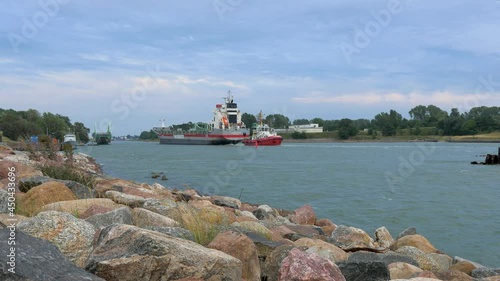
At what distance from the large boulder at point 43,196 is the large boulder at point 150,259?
257 cm

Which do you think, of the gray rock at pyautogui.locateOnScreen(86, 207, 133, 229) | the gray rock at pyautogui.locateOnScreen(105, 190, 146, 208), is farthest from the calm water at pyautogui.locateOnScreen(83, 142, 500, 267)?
the gray rock at pyautogui.locateOnScreen(86, 207, 133, 229)

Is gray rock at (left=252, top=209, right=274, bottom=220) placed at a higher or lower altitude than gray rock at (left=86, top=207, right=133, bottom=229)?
lower

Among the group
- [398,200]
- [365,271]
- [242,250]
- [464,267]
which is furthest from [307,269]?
[398,200]

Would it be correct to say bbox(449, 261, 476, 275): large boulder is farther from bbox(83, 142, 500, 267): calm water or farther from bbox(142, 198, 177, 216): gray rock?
bbox(142, 198, 177, 216): gray rock

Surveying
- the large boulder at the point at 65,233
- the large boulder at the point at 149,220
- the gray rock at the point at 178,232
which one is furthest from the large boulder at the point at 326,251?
the large boulder at the point at 65,233

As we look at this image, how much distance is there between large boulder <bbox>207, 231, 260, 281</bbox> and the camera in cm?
432

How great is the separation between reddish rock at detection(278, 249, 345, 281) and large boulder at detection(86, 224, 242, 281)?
40 cm

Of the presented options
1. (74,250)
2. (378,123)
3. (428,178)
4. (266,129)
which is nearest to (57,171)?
(74,250)

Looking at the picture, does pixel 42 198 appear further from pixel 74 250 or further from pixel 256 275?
pixel 256 275

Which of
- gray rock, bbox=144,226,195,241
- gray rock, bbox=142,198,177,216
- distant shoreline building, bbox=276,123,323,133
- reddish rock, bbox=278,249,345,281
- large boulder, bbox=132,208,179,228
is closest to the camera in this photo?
reddish rock, bbox=278,249,345,281

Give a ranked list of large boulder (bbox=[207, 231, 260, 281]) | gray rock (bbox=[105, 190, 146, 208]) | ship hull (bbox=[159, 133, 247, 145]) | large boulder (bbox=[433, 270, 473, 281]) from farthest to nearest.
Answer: ship hull (bbox=[159, 133, 247, 145]) → gray rock (bbox=[105, 190, 146, 208]) → large boulder (bbox=[433, 270, 473, 281]) → large boulder (bbox=[207, 231, 260, 281])

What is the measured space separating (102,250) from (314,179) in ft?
82.6

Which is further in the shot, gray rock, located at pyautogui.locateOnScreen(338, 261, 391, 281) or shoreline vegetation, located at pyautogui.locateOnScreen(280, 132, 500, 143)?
shoreline vegetation, located at pyautogui.locateOnScreen(280, 132, 500, 143)

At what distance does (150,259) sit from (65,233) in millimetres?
1015
